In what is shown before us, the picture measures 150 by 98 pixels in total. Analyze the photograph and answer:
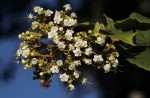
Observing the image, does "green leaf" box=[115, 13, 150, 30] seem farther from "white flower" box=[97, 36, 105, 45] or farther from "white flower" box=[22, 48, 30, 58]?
"white flower" box=[22, 48, 30, 58]

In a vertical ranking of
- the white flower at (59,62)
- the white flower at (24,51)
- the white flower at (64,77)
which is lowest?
the white flower at (64,77)

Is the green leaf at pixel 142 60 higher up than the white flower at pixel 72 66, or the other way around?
the white flower at pixel 72 66

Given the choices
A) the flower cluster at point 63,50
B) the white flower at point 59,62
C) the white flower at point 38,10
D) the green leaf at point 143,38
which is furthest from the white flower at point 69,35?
the green leaf at point 143,38

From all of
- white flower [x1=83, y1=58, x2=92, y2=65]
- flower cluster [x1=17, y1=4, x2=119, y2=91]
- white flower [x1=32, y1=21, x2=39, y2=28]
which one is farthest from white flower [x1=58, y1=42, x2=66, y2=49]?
white flower [x1=32, y1=21, x2=39, y2=28]

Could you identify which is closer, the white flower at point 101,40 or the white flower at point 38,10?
the white flower at point 101,40

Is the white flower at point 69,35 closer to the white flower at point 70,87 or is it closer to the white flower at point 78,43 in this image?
the white flower at point 78,43
